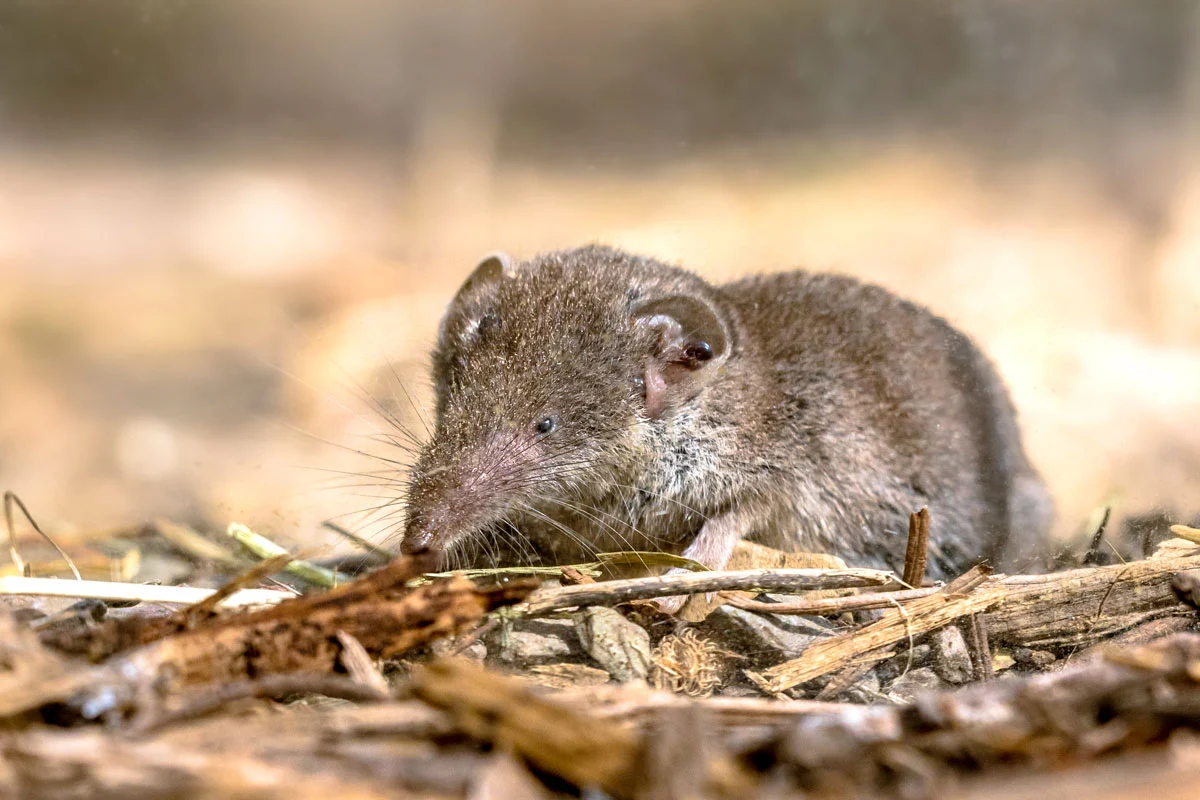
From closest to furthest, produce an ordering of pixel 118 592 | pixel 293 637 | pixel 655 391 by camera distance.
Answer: pixel 293 637
pixel 118 592
pixel 655 391

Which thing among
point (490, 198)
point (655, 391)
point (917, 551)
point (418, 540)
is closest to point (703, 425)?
point (655, 391)

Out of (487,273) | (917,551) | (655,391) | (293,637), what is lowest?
(293,637)

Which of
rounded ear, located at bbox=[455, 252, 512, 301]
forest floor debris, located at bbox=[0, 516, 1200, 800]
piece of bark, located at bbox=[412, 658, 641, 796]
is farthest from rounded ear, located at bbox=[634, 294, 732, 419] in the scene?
piece of bark, located at bbox=[412, 658, 641, 796]

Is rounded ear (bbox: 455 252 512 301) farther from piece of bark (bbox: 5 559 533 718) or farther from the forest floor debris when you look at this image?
piece of bark (bbox: 5 559 533 718)

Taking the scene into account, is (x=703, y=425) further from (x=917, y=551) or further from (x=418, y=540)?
(x=418, y=540)

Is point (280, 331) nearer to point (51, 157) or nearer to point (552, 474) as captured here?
point (51, 157)

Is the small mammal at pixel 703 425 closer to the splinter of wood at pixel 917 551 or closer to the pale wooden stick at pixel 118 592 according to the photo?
the pale wooden stick at pixel 118 592
